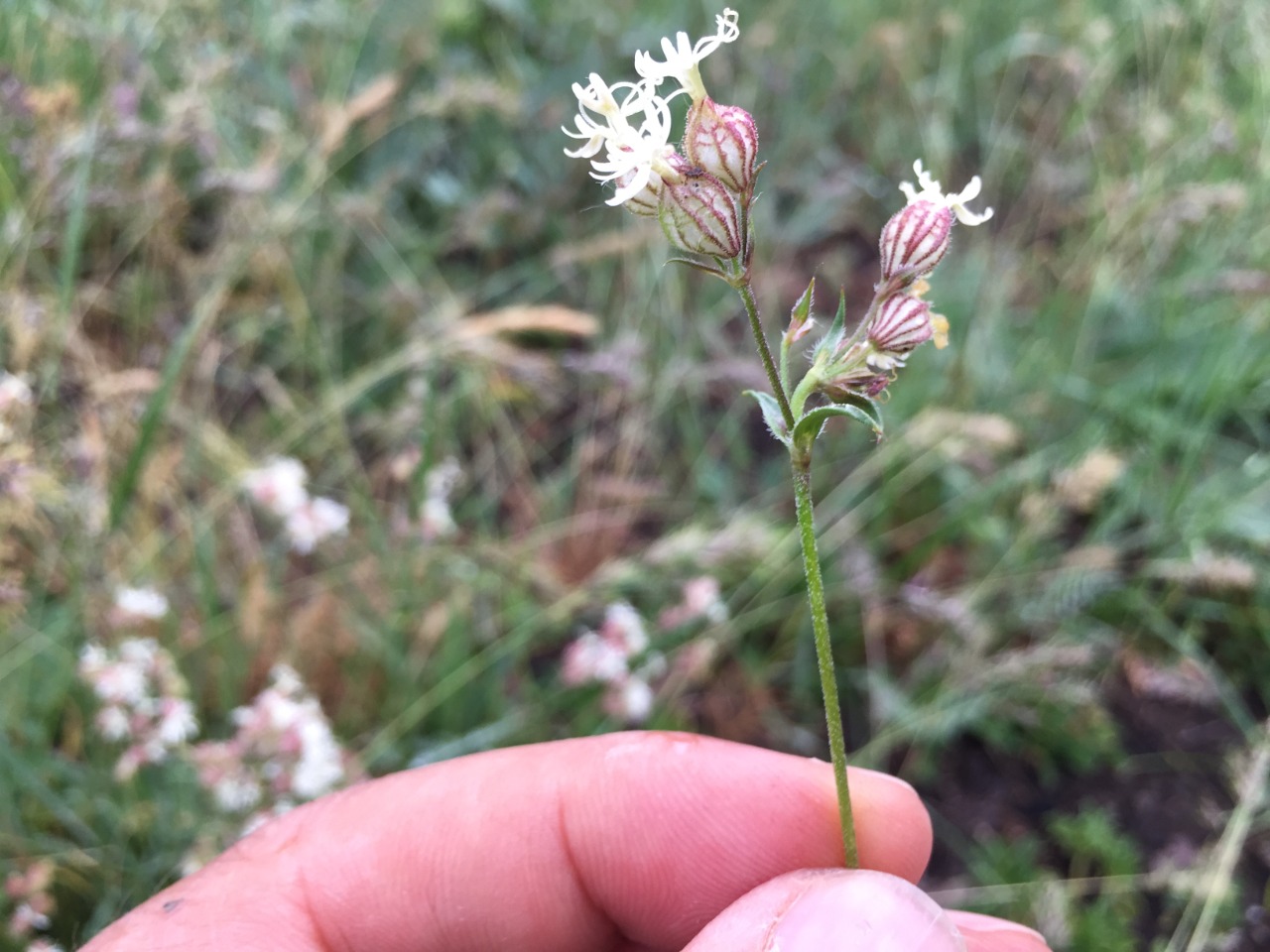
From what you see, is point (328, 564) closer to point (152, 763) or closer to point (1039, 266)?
point (152, 763)

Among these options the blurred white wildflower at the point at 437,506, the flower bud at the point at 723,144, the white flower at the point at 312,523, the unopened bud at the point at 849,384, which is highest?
the flower bud at the point at 723,144

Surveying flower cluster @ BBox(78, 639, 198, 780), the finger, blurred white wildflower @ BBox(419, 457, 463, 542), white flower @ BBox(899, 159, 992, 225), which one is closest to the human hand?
the finger

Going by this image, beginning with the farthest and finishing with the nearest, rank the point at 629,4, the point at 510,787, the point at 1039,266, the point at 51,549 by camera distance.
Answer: the point at 629,4 → the point at 1039,266 → the point at 51,549 → the point at 510,787

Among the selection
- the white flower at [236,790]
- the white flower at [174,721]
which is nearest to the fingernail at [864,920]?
the white flower at [236,790]

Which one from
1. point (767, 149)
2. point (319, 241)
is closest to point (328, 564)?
point (319, 241)

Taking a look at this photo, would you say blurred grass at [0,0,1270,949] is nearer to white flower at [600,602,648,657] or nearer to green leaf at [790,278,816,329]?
white flower at [600,602,648,657]

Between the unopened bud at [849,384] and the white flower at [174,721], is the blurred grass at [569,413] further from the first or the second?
the unopened bud at [849,384]
